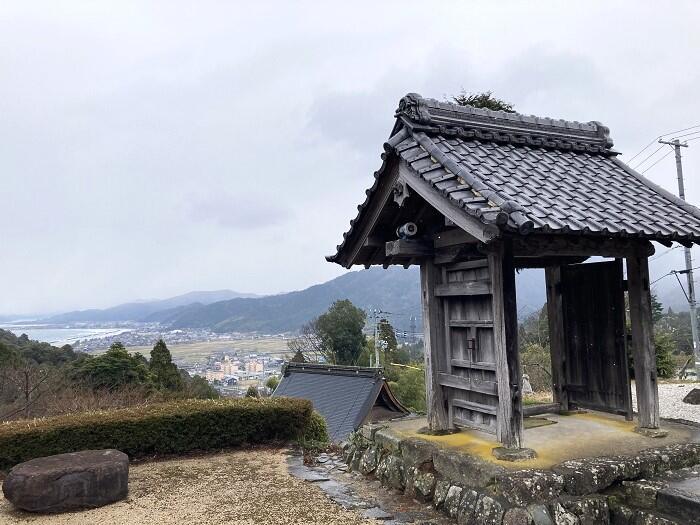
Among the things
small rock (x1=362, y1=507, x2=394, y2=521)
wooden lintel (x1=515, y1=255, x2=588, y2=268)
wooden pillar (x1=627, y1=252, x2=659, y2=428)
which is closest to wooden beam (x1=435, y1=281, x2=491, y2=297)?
wooden lintel (x1=515, y1=255, x2=588, y2=268)

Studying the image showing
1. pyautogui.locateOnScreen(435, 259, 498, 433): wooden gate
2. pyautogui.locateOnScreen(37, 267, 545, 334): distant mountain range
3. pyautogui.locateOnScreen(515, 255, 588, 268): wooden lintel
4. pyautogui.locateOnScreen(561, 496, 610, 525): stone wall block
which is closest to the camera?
pyautogui.locateOnScreen(561, 496, 610, 525): stone wall block

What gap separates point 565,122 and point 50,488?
778 cm

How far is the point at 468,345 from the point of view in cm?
589

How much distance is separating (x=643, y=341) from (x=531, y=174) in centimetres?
222

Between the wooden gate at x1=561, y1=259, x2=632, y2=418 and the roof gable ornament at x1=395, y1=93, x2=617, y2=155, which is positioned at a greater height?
the roof gable ornament at x1=395, y1=93, x2=617, y2=155

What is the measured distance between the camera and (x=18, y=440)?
8.64 meters

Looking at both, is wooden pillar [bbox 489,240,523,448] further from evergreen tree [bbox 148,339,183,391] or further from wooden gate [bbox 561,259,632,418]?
evergreen tree [bbox 148,339,183,391]

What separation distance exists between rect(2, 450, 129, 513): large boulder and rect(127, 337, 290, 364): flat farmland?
61.8m

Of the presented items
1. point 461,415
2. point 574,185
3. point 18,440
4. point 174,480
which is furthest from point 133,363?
point 574,185

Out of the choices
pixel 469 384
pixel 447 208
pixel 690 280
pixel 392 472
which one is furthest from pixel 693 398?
pixel 447 208

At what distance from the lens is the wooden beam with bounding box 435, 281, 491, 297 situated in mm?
5555

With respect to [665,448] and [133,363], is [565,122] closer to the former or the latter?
[665,448]

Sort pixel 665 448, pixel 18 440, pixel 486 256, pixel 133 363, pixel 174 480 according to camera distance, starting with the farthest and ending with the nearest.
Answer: pixel 133 363
pixel 18 440
pixel 174 480
pixel 486 256
pixel 665 448

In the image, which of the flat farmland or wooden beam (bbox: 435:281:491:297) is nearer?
wooden beam (bbox: 435:281:491:297)
